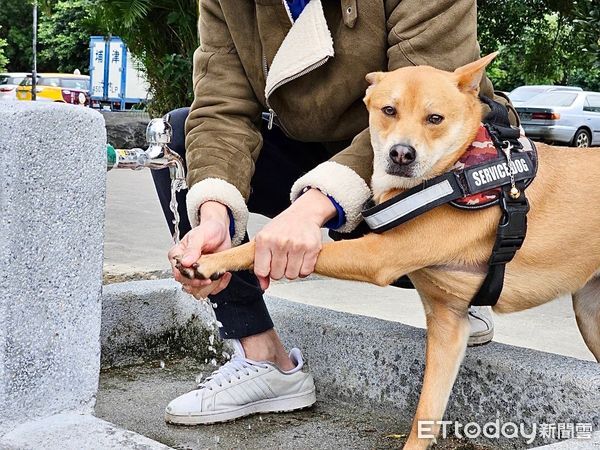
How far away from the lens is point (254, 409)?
96.3 inches

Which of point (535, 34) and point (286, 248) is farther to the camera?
point (535, 34)

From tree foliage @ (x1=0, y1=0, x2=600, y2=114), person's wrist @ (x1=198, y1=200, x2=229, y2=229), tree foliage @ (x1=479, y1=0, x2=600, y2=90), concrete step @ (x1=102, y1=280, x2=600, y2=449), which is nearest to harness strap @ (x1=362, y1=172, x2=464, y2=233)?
person's wrist @ (x1=198, y1=200, x2=229, y2=229)

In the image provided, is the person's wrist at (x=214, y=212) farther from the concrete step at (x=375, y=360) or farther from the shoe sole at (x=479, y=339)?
the shoe sole at (x=479, y=339)

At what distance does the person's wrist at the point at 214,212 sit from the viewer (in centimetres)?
212

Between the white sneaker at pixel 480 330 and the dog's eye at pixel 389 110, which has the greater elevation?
the dog's eye at pixel 389 110

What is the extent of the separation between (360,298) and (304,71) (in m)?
2.27

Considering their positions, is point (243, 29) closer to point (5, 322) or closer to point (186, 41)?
point (5, 322)

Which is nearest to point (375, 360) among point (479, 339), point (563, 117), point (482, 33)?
point (479, 339)

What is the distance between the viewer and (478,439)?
222cm

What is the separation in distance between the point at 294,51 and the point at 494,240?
0.70m

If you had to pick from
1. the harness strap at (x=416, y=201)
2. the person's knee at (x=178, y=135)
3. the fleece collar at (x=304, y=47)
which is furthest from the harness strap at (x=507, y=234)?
the person's knee at (x=178, y=135)

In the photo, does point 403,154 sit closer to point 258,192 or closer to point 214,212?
point 214,212

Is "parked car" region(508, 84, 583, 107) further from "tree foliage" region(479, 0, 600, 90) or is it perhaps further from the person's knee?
the person's knee

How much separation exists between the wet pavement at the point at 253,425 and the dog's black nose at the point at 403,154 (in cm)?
78
